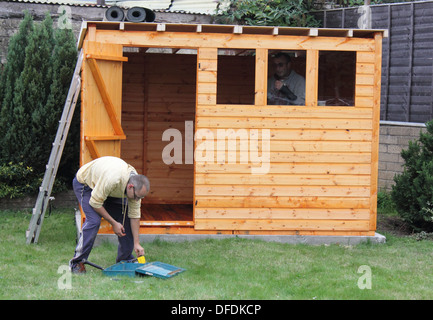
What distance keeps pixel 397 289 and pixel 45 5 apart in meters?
8.54

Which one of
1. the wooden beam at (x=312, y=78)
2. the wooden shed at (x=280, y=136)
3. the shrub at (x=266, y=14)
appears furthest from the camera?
the shrub at (x=266, y=14)

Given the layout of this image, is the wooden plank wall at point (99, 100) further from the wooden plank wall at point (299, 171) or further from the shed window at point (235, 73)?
the shed window at point (235, 73)

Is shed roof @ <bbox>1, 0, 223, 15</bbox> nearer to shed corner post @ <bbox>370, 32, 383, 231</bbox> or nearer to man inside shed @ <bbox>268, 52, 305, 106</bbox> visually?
man inside shed @ <bbox>268, 52, 305, 106</bbox>

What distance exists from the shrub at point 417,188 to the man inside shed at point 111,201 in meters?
4.41

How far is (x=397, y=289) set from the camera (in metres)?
6.44

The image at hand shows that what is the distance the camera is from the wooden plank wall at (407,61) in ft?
36.6

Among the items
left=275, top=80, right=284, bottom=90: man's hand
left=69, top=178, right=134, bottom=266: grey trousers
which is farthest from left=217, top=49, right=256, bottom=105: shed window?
left=69, top=178, right=134, bottom=266: grey trousers

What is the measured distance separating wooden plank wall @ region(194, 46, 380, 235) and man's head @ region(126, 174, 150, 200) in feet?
7.03

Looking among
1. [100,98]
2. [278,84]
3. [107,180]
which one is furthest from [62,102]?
[107,180]

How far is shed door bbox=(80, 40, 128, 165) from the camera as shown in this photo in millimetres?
8039

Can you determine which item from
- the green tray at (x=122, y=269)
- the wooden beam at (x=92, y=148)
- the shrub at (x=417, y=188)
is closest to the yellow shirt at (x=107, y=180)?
the green tray at (x=122, y=269)

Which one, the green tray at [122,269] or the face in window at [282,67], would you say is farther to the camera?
the face in window at [282,67]

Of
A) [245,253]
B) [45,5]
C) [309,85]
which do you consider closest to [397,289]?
[245,253]

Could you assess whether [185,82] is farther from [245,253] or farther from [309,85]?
[245,253]
